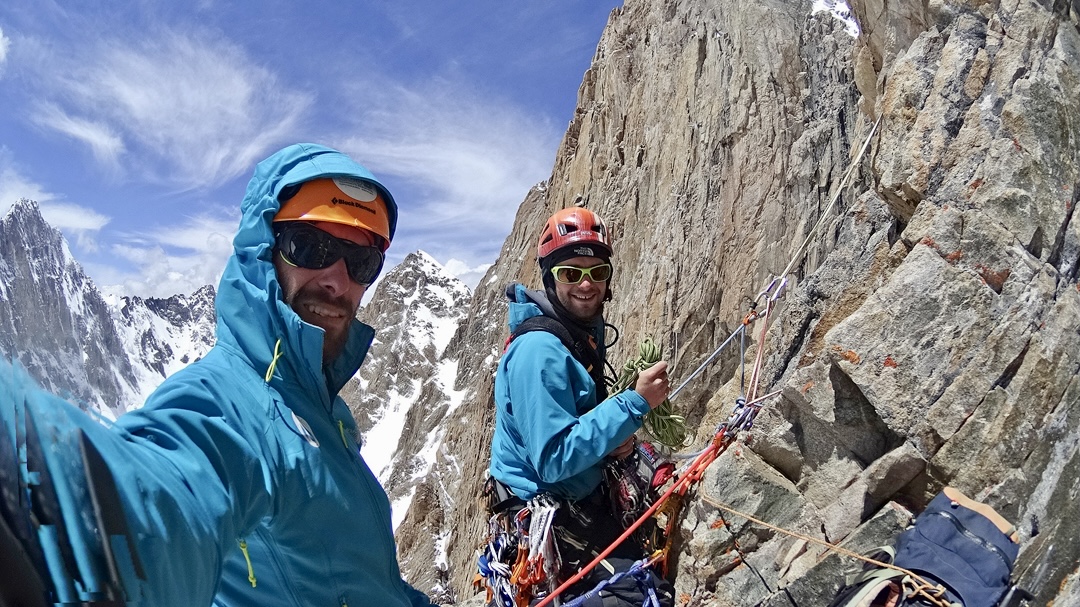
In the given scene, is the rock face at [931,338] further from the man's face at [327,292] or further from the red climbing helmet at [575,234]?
the man's face at [327,292]

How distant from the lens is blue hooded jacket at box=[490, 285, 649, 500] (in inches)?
152

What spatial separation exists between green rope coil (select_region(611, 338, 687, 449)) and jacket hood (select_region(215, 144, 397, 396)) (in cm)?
329

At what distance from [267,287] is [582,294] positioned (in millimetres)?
2932

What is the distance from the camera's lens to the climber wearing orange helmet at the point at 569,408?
390 centimetres

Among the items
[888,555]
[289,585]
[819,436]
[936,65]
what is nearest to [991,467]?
[888,555]

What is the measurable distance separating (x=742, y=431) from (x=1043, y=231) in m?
2.30

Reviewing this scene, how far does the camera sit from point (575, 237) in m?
4.93

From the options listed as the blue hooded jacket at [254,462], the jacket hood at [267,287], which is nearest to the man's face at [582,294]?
the blue hooded jacket at [254,462]

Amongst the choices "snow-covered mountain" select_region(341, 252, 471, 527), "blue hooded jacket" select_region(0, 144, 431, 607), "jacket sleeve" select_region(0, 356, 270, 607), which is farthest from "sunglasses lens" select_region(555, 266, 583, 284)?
"snow-covered mountain" select_region(341, 252, 471, 527)

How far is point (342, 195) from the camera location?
232 centimetres

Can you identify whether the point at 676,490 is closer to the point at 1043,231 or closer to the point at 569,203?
the point at 1043,231

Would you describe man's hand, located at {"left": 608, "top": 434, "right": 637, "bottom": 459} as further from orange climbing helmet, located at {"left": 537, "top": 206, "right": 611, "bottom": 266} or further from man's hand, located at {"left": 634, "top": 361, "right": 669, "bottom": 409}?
orange climbing helmet, located at {"left": 537, "top": 206, "right": 611, "bottom": 266}

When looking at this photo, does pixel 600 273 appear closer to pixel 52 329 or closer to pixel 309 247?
pixel 309 247

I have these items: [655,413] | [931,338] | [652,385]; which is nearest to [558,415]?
[652,385]
